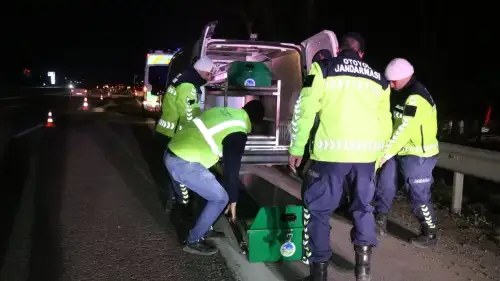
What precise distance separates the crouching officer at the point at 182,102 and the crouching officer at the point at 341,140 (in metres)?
1.96

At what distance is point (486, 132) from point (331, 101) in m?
8.36

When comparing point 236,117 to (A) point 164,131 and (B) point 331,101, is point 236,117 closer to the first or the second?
(B) point 331,101

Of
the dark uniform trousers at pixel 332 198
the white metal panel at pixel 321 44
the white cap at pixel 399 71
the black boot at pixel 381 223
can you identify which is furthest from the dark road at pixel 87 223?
the white metal panel at pixel 321 44

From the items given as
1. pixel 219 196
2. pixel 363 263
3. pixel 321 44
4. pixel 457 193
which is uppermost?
pixel 321 44

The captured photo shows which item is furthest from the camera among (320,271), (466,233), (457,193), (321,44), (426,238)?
(321,44)

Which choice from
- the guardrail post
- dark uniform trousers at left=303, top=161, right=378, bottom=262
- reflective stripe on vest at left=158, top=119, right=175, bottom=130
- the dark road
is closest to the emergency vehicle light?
the dark road

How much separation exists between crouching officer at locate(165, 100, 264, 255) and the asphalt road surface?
1.06ft

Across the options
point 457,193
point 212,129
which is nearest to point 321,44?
point 457,193

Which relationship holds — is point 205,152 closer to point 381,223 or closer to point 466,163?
point 381,223

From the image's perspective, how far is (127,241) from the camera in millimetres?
5320

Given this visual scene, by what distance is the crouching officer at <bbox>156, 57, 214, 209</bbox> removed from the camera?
18.6 ft

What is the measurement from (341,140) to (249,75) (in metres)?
4.45

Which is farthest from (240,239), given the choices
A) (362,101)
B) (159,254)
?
(362,101)

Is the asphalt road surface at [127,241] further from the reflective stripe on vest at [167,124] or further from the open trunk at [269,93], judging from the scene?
the reflective stripe on vest at [167,124]
